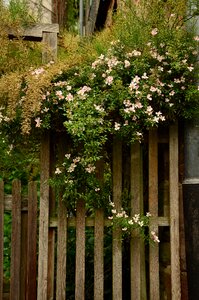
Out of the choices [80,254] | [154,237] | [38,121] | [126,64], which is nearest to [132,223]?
[154,237]

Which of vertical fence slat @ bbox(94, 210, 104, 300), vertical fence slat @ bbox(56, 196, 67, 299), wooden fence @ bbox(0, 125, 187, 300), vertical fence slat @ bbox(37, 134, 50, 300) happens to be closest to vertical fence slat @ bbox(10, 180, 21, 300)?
wooden fence @ bbox(0, 125, 187, 300)

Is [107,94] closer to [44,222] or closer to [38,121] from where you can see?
[38,121]

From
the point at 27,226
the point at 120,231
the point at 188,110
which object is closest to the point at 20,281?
the point at 27,226

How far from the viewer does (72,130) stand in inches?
137

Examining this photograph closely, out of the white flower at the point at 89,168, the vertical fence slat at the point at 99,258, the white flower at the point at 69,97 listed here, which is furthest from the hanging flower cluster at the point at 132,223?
the white flower at the point at 69,97

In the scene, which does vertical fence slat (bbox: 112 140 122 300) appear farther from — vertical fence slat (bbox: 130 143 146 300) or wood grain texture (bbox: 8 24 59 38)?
wood grain texture (bbox: 8 24 59 38)

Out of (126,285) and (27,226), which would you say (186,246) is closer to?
(126,285)

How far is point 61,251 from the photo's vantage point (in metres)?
3.88

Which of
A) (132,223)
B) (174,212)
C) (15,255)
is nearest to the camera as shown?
(132,223)

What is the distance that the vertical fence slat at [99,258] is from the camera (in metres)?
3.83

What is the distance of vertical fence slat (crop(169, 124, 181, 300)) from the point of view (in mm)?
3748

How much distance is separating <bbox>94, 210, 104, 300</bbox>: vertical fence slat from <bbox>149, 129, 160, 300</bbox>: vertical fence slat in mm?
413

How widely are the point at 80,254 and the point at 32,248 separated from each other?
1.38 feet

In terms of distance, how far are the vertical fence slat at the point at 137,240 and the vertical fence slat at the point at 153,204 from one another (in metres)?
0.10
